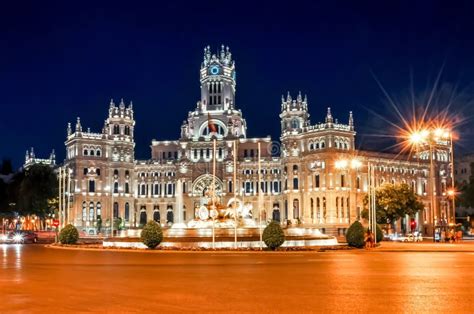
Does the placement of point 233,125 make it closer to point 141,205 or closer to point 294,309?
point 141,205

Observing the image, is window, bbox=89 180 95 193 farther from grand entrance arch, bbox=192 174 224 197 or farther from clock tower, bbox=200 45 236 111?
clock tower, bbox=200 45 236 111

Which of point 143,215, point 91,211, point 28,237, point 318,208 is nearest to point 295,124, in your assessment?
point 318,208

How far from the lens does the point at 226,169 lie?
161125 mm

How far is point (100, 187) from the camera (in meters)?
156

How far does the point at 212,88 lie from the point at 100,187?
138 ft

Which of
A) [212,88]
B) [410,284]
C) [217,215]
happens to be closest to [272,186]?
[212,88]

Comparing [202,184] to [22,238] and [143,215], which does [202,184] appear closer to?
[143,215]

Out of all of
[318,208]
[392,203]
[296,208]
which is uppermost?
[392,203]

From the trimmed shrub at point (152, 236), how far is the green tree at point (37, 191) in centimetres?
6190

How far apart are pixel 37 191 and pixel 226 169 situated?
59871 mm

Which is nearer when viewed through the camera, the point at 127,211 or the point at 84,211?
the point at 84,211

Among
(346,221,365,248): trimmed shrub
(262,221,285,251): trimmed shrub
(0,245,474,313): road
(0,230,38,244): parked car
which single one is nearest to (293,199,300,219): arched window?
(0,230,38,244): parked car

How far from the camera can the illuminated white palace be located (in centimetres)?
14338

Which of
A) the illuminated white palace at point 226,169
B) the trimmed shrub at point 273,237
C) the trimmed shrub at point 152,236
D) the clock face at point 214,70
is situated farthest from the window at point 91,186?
the trimmed shrub at point 273,237
